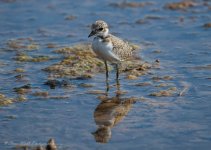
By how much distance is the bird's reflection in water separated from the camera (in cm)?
709

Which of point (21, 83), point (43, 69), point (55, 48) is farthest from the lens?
point (55, 48)

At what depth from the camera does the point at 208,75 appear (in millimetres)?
9156

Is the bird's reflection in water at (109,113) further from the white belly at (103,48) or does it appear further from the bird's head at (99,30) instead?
the bird's head at (99,30)

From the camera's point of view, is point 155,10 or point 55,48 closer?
point 55,48

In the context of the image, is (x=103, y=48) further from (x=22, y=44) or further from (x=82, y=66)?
(x=22, y=44)

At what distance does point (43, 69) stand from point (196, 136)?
3487 mm

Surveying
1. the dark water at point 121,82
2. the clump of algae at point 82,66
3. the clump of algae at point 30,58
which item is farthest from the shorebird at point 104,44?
the clump of algae at point 30,58

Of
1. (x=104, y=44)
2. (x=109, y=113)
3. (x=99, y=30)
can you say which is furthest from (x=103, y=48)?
(x=109, y=113)

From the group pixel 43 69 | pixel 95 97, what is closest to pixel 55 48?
pixel 43 69

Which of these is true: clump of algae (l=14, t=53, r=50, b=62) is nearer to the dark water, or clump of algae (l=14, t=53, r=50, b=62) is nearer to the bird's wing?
the dark water

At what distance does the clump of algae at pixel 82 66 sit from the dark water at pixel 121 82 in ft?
0.63

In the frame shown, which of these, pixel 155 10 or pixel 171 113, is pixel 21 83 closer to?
pixel 171 113

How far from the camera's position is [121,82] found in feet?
29.8

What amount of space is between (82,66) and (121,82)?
96 centimetres
